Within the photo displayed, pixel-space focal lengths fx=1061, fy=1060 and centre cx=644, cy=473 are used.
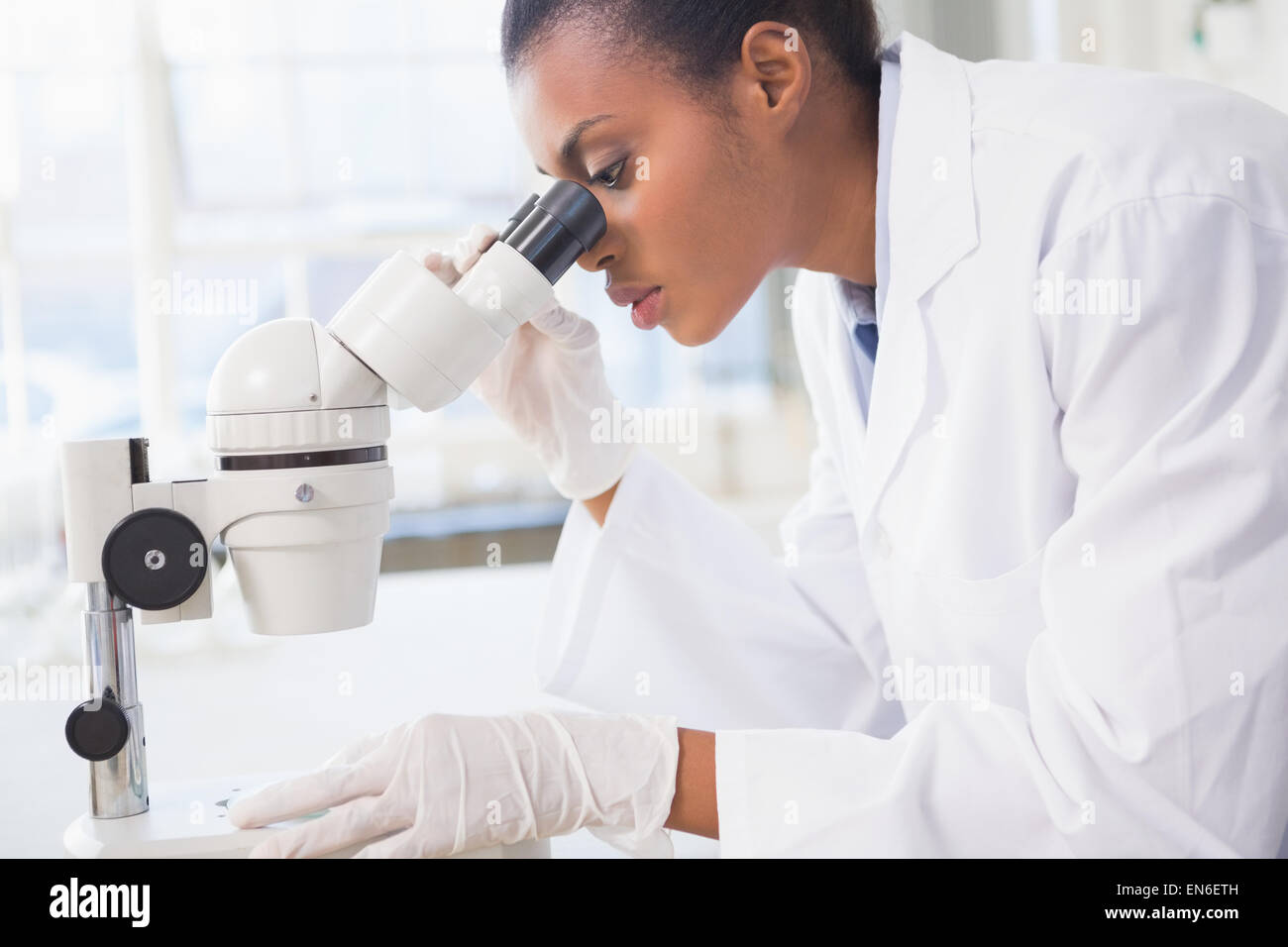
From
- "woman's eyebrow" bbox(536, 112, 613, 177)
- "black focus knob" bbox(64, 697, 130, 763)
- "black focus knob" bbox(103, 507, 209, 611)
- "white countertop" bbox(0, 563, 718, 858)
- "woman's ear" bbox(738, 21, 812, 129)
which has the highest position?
"woman's ear" bbox(738, 21, 812, 129)

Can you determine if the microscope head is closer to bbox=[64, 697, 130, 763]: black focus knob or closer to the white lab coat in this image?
bbox=[64, 697, 130, 763]: black focus knob

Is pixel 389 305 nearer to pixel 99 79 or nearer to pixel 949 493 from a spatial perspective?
pixel 949 493

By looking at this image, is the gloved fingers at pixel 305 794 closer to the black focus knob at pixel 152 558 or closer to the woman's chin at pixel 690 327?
the black focus knob at pixel 152 558

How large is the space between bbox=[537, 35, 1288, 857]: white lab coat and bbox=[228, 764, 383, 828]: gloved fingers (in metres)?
0.28

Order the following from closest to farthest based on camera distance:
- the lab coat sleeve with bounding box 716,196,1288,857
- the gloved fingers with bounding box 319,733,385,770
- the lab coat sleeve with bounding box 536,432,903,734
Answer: the lab coat sleeve with bounding box 716,196,1288,857, the gloved fingers with bounding box 319,733,385,770, the lab coat sleeve with bounding box 536,432,903,734

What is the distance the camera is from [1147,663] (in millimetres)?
779

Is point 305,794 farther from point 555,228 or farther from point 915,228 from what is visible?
point 915,228

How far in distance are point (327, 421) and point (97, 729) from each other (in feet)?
1.02

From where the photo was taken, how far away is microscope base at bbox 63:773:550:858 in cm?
82

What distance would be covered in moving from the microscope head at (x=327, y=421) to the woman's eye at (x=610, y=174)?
232 millimetres

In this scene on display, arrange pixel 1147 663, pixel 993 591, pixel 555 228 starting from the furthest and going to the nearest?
1. pixel 993 591
2. pixel 555 228
3. pixel 1147 663

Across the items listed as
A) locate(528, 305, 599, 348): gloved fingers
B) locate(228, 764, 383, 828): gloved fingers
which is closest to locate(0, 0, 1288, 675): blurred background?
locate(528, 305, 599, 348): gloved fingers

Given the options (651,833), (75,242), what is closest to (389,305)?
(651,833)

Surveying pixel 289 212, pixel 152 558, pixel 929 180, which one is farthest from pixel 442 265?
pixel 289 212
